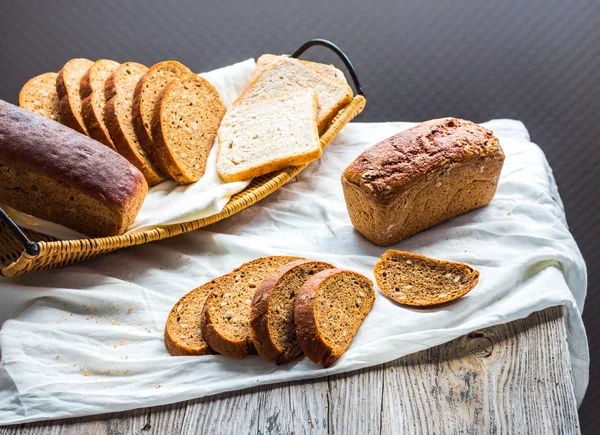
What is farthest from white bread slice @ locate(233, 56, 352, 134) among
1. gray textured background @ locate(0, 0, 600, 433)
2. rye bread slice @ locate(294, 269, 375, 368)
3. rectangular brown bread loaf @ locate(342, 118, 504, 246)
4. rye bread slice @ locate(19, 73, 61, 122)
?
rye bread slice @ locate(294, 269, 375, 368)

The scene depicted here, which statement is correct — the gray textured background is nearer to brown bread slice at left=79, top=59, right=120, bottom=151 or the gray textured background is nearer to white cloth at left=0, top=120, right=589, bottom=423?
white cloth at left=0, top=120, right=589, bottom=423

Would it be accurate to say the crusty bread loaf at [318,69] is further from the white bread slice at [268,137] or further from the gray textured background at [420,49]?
the gray textured background at [420,49]

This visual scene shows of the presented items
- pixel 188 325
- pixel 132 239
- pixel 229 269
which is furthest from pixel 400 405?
pixel 132 239

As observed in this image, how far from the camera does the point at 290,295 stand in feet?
6.07

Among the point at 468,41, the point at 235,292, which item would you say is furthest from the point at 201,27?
the point at 235,292

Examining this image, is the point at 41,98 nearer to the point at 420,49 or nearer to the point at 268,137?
the point at 268,137

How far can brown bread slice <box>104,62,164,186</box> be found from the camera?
96.0 inches

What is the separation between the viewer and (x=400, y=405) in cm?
169

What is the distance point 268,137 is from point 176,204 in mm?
467

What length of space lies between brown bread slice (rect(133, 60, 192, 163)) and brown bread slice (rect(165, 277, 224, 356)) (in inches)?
27.2

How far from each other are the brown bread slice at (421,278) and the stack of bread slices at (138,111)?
0.84 metres

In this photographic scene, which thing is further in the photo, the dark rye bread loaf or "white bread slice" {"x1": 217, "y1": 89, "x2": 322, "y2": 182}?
"white bread slice" {"x1": 217, "y1": 89, "x2": 322, "y2": 182}

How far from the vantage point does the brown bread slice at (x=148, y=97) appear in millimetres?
2486

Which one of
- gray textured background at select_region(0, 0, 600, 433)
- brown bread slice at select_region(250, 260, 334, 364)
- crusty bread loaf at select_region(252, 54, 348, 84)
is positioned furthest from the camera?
gray textured background at select_region(0, 0, 600, 433)
